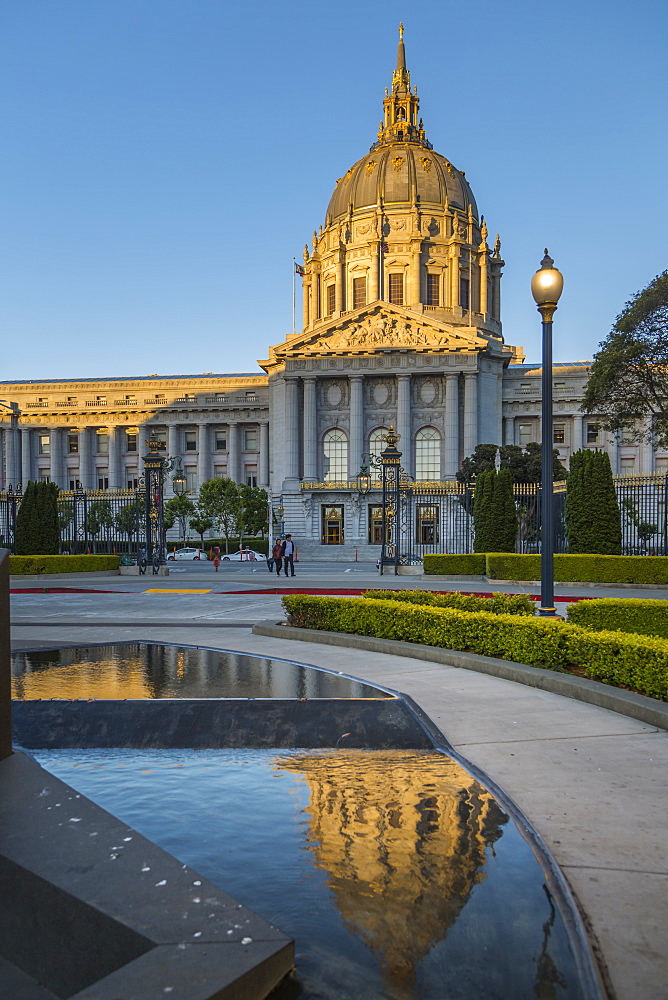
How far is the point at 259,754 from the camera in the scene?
6.68 meters

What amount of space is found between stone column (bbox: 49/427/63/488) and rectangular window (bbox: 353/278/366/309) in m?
37.6

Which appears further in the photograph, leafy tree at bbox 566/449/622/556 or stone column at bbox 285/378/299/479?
stone column at bbox 285/378/299/479

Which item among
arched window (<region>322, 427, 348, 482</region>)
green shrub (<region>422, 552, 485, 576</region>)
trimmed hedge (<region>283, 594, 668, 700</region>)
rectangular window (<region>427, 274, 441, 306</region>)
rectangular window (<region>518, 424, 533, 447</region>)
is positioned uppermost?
rectangular window (<region>427, 274, 441, 306</region>)

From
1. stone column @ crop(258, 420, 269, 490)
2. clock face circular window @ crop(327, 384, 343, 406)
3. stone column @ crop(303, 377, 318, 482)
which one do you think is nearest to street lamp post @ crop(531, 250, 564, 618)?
stone column @ crop(303, 377, 318, 482)

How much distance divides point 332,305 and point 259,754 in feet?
302

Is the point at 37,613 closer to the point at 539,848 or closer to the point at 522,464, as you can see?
the point at 539,848

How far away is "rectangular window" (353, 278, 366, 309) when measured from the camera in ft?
302

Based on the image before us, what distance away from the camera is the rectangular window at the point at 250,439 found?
92.4 m

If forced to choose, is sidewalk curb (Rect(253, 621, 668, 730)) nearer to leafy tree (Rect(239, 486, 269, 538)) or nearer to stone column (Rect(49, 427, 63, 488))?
leafy tree (Rect(239, 486, 269, 538))

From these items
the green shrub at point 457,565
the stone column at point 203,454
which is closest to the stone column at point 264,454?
the stone column at point 203,454

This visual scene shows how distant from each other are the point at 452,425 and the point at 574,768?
70.6 metres

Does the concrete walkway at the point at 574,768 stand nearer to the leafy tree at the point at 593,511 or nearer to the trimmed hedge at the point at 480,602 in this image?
the trimmed hedge at the point at 480,602

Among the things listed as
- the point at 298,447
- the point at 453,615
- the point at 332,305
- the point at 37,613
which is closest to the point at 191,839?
the point at 453,615

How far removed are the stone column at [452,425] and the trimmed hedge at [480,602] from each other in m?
62.8
